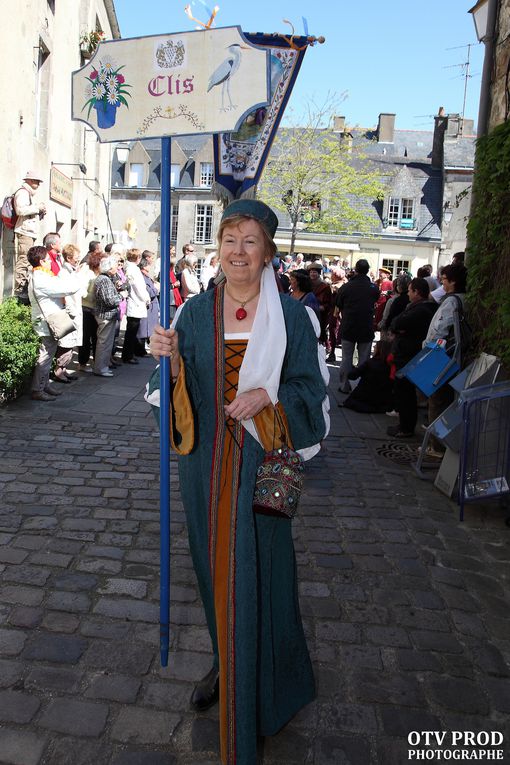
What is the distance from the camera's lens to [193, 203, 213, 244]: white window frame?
43.2 meters

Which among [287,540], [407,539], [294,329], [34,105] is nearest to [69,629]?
[287,540]

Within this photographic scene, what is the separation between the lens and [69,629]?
10.6ft

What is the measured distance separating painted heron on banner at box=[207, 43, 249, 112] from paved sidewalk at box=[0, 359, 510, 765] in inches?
93.9

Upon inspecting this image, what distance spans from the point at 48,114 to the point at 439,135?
33.3 meters

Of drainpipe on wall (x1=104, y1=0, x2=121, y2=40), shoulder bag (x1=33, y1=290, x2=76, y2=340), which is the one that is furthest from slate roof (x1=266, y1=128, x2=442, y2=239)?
shoulder bag (x1=33, y1=290, x2=76, y2=340)

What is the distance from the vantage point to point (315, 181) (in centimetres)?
3403

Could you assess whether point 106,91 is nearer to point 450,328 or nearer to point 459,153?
point 450,328

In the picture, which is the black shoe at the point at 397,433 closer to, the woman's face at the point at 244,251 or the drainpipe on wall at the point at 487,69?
the drainpipe on wall at the point at 487,69

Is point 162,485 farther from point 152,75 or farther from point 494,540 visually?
point 494,540

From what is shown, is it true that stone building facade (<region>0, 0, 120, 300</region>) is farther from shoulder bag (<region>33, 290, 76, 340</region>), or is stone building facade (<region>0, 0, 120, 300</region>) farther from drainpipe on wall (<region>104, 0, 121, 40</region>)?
shoulder bag (<region>33, 290, 76, 340</region>)

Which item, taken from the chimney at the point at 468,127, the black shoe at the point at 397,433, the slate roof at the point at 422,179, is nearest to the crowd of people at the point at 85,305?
the black shoe at the point at 397,433

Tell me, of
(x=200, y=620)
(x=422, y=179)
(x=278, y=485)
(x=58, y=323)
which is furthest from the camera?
(x=422, y=179)

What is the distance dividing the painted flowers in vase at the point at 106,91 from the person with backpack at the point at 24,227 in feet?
22.4

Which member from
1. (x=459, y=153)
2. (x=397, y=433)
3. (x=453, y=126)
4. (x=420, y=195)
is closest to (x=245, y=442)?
(x=397, y=433)
